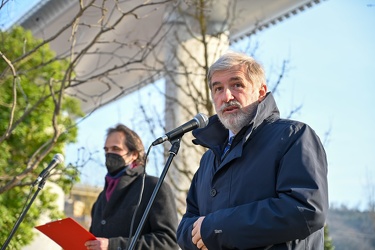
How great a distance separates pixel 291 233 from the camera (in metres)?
2.85

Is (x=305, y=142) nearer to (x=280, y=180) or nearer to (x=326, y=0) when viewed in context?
(x=280, y=180)

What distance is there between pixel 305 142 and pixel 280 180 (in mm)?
207

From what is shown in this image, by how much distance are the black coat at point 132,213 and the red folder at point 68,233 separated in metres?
0.22

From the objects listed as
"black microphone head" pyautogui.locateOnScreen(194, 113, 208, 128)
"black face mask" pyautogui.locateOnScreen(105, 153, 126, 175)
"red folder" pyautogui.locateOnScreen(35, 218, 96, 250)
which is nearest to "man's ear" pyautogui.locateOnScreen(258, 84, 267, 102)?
"black microphone head" pyautogui.locateOnScreen(194, 113, 208, 128)

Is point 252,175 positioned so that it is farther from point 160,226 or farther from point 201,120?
point 160,226

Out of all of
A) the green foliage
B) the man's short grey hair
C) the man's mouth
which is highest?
the green foliage

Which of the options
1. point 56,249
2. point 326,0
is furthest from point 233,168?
point 56,249

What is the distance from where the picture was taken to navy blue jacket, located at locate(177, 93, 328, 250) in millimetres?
2861

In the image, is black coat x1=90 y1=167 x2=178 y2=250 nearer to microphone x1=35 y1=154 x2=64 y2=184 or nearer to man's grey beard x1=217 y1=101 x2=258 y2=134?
microphone x1=35 y1=154 x2=64 y2=184

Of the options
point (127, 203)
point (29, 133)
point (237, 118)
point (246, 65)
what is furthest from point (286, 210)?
point (29, 133)

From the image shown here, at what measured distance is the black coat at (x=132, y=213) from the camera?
4.55 m

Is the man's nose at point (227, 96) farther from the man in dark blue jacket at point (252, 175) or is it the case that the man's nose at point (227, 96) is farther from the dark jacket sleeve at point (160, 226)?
the dark jacket sleeve at point (160, 226)

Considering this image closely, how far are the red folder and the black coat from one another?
0.71 feet

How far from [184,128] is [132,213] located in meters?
1.60
